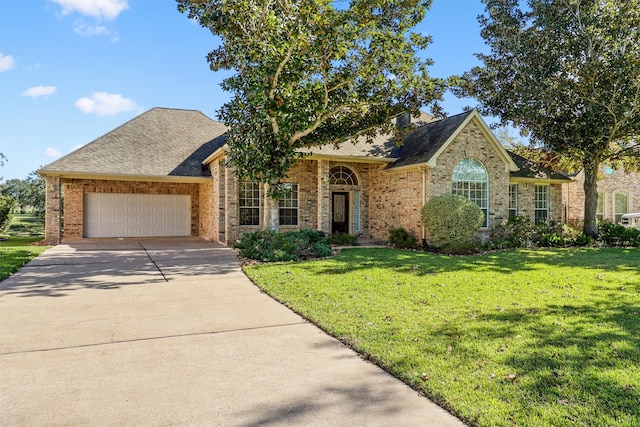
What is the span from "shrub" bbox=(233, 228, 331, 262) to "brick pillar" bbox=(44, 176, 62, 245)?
347 inches

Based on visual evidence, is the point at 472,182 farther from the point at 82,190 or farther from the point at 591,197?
the point at 82,190

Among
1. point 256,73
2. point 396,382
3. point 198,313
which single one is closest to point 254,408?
point 396,382

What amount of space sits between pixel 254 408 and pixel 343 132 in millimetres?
11691

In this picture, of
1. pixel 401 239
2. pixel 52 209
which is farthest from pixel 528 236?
pixel 52 209

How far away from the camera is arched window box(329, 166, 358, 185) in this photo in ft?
57.2

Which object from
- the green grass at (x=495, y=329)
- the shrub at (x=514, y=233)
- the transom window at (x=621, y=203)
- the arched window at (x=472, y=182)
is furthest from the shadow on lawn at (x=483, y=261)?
the transom window at (x=621, y=203)

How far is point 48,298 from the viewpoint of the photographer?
22.6 feet

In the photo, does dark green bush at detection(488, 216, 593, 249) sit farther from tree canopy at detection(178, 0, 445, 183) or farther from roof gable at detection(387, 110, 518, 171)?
tree canopy at detection(178, 0, 445, 183)

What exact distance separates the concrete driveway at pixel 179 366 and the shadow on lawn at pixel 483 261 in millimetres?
4050

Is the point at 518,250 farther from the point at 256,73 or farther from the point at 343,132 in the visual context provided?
the point at 256,73

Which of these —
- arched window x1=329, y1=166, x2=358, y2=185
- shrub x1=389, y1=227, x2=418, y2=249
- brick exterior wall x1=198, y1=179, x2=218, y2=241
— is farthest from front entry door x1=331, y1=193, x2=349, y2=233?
brick exterior wall x1=198, y1=179, x2=218, y2=241

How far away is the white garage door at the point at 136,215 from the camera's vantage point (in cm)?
1866

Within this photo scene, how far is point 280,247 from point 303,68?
5.43m

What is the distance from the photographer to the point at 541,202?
1870 centimetres
